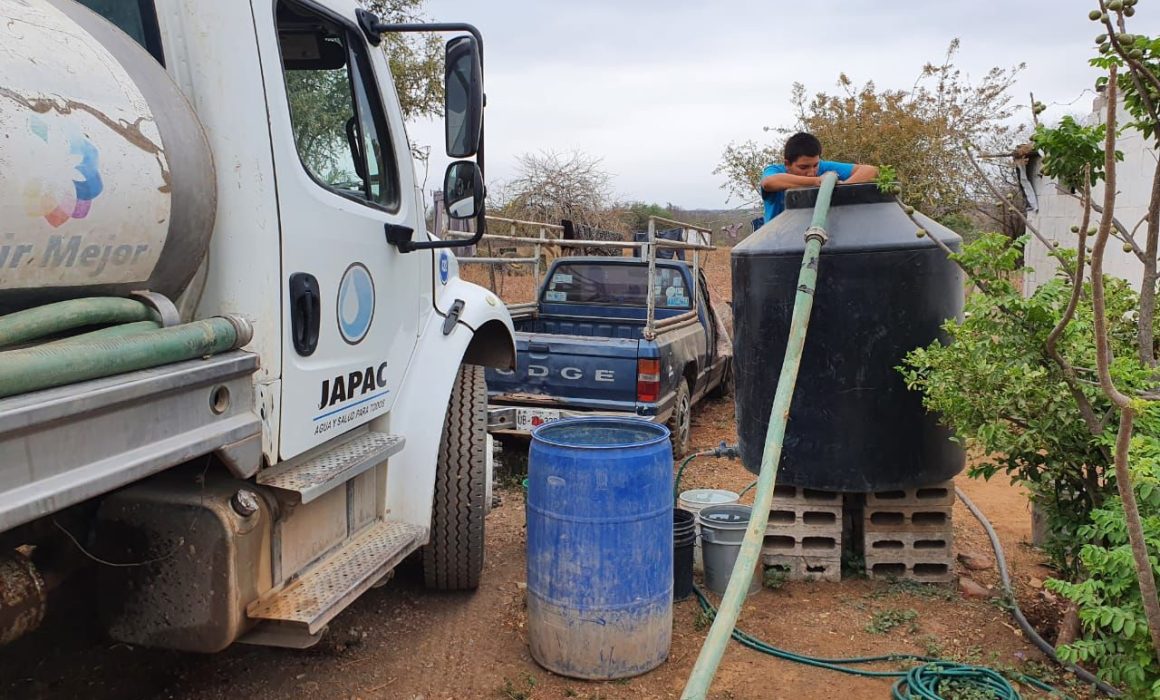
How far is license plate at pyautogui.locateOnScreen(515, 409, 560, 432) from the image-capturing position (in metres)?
6.11

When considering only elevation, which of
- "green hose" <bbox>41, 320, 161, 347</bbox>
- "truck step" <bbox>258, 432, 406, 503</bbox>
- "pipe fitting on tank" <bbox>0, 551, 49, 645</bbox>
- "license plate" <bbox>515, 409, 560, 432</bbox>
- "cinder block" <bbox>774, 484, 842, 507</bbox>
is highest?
"green hose" <bbox>41, 320, 161, 347</bbox>

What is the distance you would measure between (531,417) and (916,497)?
2.81 meters

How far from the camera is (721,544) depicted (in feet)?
13.9

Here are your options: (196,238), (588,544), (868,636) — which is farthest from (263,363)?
(868,636)

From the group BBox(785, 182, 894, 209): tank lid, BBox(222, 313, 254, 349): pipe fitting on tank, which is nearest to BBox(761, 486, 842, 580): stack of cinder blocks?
BBox(785, 182, 894, 209): tank lid

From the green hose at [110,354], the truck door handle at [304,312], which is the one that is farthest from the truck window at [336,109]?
the green hose at [110,354]

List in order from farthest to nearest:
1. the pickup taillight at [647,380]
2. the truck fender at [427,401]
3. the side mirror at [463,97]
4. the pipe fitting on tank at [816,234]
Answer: the pickup taillight at [647,380]
the pipe fitting on tank at [816,234]
the truck fender at [427,401]
the side mirror at [463,97]

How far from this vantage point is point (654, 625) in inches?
134

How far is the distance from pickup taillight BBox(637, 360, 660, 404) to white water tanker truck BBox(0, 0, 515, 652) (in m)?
2.56

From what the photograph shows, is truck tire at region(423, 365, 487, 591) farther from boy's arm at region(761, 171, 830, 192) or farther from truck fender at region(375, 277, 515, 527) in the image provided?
boy's arm at region(761, 171, 830, 192)

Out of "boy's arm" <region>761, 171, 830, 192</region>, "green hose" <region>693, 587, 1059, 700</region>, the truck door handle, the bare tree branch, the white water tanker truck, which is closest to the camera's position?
the white water tanker truck

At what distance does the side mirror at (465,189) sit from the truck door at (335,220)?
1.00 ft

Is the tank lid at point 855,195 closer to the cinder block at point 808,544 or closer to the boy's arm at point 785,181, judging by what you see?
the boy's arm at point 785,181

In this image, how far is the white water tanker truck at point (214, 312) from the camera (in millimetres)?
1743
